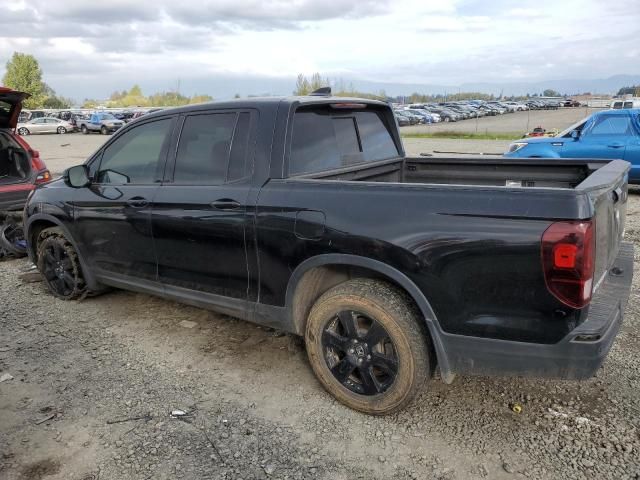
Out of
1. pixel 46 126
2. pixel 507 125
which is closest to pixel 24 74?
pixel 46 126

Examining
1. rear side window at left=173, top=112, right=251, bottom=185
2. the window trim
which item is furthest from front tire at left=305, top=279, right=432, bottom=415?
the window trim

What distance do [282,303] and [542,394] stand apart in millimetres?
1785

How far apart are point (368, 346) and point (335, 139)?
1.58 metres

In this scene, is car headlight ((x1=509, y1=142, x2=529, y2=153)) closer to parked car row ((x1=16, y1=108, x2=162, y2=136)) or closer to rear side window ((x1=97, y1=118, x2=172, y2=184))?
rear side window ((x1=97, y1=118, x2=172, y2=184))

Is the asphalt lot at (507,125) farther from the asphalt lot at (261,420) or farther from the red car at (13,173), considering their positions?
the asphalt lot at (261,420)

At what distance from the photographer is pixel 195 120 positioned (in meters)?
3.85

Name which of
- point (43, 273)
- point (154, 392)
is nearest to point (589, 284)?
point (154, 392)

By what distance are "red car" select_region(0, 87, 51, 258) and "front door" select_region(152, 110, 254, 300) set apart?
11.8 feet

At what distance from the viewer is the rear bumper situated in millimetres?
2512

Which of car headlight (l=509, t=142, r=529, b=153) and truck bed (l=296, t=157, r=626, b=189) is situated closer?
truck bed (l=296, t=157, r=626, b=189)

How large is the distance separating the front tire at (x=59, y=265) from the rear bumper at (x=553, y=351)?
362cm

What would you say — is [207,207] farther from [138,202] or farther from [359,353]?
[359,353]

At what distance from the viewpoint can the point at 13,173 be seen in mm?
7375

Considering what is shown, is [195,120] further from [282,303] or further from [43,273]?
[43,273]
